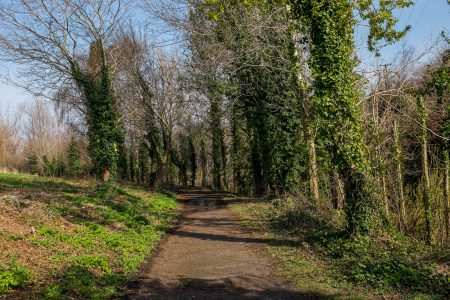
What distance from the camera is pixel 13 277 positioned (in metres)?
7.11

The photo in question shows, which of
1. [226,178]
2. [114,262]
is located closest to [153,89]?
[226,178]

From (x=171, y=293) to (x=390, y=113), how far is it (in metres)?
11.8

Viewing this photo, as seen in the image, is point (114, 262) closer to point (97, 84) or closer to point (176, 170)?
point (97, 84)

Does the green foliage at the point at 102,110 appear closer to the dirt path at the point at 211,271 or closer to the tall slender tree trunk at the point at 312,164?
the tall slender tree trunk at the point at 312,164

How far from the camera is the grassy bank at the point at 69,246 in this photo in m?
7.34

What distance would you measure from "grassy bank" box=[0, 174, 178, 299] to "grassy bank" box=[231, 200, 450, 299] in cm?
354

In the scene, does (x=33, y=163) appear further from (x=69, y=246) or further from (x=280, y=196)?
(x=69, y=246)

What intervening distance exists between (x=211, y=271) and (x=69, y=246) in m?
3.37

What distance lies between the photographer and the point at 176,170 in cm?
5831

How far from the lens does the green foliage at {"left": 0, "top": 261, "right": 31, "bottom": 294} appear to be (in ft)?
22.4

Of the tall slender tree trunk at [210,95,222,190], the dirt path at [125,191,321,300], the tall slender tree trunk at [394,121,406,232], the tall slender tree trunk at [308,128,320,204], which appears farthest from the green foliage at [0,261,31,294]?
the tall slender tree trunk at [210,95,222,190]

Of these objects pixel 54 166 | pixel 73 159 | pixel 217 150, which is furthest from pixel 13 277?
pixel 73 159

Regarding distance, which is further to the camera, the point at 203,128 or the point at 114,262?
the point at 203,128

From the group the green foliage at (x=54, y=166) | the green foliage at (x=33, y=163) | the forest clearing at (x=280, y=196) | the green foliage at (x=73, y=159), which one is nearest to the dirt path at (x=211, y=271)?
the forest clearing at (x=280, y=196)
